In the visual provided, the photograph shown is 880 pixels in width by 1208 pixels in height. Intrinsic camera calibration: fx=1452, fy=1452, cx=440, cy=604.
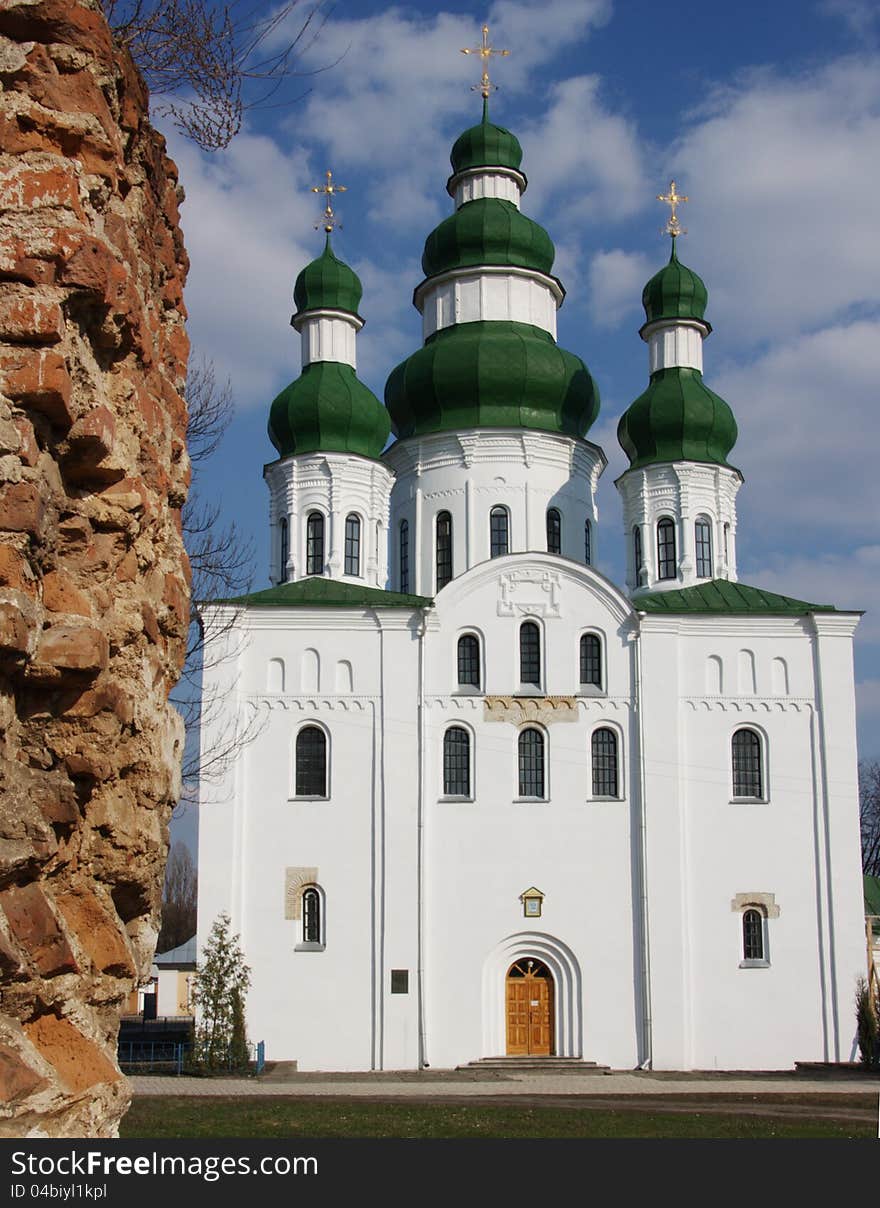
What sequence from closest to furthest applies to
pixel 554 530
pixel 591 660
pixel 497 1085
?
1. pixel 497 1085
2. pixel 591 660
3. pixel 554 530

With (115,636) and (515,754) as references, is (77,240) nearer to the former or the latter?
(115,636)

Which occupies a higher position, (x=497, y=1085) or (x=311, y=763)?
(x=311, y=763)

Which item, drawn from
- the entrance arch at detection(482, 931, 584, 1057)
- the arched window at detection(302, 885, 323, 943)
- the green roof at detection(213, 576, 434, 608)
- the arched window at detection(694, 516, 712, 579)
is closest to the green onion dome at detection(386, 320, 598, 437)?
the arched window at detection(694, 516, 712, 579)

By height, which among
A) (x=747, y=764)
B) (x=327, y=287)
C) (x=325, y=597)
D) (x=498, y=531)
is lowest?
(x=747, y=764)

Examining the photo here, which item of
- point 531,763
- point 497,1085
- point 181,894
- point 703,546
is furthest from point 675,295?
point 181,894

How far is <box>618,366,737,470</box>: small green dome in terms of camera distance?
29531mm

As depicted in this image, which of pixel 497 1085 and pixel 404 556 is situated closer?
pixel 497 1085

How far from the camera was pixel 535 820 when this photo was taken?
81.7 ft

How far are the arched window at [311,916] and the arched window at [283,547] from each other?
6558mm

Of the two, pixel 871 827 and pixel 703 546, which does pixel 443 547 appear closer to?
pixel 703 546

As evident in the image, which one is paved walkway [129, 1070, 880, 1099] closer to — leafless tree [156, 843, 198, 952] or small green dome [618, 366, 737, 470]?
small green dome [618, 366, 737, 470]

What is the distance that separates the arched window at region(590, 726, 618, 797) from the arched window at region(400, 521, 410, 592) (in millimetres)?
5665

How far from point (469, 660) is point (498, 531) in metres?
3.99

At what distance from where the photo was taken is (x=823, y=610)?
85.8 feet
